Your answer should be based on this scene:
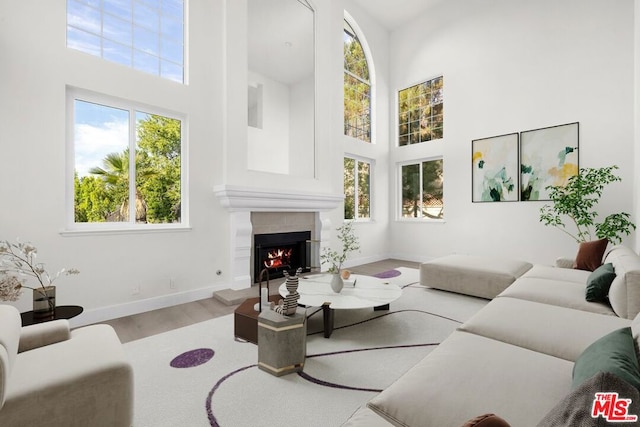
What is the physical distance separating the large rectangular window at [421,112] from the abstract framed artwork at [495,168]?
0.94 meters

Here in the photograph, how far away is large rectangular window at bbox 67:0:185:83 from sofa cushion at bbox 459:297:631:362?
3958 millimetres

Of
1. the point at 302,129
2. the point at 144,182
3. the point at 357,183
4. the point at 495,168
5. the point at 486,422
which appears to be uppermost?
the point at 302,129

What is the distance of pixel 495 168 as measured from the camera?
525 centimetres

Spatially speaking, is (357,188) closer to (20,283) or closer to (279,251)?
(279,251)

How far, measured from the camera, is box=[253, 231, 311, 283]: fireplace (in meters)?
4.37

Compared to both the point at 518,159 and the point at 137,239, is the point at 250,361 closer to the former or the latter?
the point at 137,239

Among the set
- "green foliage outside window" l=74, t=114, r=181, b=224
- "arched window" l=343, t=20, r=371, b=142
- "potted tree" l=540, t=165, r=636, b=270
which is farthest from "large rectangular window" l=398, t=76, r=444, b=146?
"green foliage outside window" l=74, t=114, r=181, b=224

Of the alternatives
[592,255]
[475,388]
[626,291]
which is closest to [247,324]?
[475,388]

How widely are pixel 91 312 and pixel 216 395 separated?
2.00 metres

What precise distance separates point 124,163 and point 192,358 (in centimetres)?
226

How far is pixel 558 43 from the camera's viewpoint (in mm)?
4652

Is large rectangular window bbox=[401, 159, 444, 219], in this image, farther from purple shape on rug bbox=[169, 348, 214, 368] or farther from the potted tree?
purple shape on rug bbox=[169, 348, 214, 368]

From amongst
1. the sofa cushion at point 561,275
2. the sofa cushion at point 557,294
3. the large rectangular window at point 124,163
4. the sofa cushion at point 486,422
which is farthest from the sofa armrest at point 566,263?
the large rectangular window at point 124,163

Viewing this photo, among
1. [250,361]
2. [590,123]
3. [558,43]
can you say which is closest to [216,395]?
[250,361]
